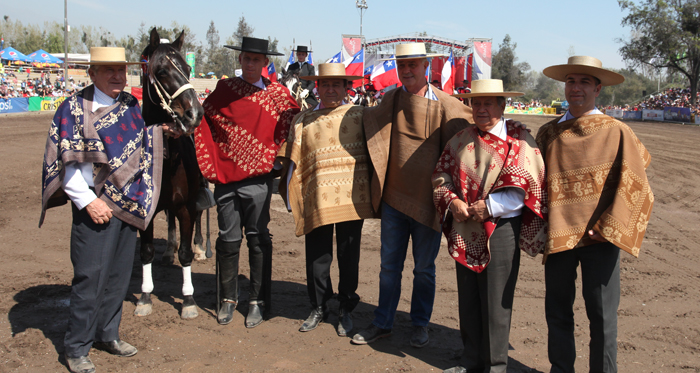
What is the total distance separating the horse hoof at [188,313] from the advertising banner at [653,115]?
35.6m

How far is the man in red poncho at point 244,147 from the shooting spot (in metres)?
4.12

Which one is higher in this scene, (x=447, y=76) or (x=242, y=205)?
(x=447, y=76)

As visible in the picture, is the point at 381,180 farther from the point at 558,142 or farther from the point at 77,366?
the point at 77,366

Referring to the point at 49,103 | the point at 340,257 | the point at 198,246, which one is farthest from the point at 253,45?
the point at 49,103

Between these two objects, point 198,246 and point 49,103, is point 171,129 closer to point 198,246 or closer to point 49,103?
point 198,246

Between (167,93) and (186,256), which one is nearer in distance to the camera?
(167,93)

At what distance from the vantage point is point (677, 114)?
30750 mm

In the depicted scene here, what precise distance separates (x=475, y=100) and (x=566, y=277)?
4.04ft

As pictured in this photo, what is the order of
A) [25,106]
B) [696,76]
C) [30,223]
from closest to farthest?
[30,223], [25,106], [696,76]

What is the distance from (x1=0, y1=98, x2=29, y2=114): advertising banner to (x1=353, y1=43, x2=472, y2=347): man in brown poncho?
2615cm

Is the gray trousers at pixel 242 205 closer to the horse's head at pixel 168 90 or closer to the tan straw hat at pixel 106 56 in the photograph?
the horse's head at pixel 168 90

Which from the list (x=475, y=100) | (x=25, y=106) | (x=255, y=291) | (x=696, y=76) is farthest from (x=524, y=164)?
(x=696, y=76)

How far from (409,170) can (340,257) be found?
0.97 m

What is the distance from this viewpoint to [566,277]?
10.3 feet
